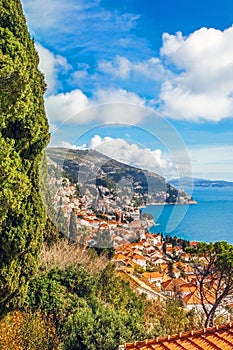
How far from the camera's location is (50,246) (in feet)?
45.8

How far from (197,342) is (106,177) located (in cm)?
936

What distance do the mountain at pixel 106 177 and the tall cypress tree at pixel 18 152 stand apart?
6.02 meters

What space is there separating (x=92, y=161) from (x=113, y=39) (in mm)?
4310

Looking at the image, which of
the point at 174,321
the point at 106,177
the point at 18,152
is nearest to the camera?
the point at 18,152

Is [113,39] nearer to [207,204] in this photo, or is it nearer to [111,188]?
[111,188]

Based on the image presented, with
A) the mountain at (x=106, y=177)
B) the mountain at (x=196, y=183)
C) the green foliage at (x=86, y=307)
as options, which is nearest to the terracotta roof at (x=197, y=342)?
the green foliage at (x=86, y=307)

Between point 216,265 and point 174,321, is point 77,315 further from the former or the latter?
point 216,265

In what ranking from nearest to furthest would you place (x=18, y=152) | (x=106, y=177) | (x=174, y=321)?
(x=18, y=152) → (x=174, y=321) → (x=106, y=177)

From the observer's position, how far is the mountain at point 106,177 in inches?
494

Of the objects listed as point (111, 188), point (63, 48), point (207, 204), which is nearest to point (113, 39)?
point (63, 48)

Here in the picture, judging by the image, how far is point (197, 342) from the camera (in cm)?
376

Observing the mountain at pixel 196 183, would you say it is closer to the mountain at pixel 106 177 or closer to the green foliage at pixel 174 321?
the mountain at pixel 106 177

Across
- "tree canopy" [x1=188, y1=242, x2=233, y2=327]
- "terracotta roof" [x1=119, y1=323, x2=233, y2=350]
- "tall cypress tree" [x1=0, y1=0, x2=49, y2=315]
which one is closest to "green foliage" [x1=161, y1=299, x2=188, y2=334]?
"tree canopy" [x1=188, y1=242, x2=233, y2=327]

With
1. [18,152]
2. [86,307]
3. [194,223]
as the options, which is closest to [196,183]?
[194,223]
